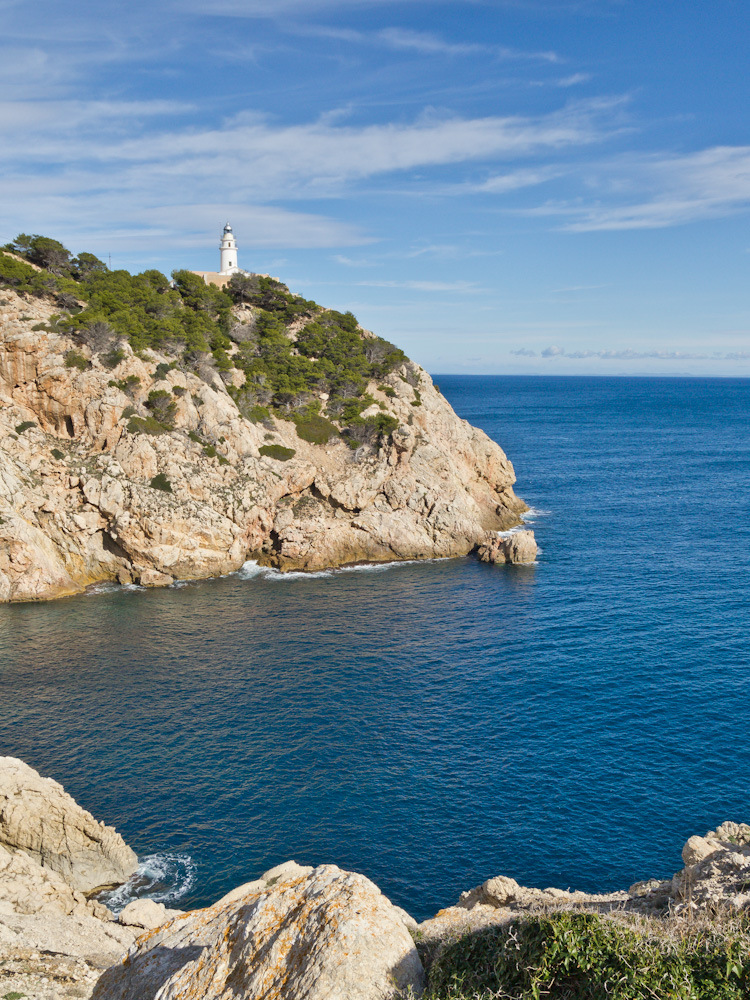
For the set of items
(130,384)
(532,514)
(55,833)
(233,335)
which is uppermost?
(233,335)

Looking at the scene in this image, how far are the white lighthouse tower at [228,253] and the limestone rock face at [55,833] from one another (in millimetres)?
92869

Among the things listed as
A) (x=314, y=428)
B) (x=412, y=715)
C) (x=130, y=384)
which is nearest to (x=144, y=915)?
(x=412, y=715)

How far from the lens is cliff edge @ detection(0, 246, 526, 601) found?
62.3m

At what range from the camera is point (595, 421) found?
605 ft

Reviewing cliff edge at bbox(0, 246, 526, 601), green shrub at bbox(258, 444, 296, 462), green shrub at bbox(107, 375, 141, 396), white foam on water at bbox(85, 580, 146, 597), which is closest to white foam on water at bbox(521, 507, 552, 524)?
cliff edge at bbox(0, 246, 526, 601)

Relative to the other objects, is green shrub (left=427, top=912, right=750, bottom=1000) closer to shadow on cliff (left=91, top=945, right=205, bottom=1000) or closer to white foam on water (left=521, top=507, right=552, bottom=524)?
shadow on cliff (left=91, top=945, right=205, bottom=1000)

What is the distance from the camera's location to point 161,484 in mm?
65375

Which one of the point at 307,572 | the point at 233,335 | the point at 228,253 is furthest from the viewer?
the point at 228,253

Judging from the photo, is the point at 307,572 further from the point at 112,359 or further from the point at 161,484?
the point at 112,359

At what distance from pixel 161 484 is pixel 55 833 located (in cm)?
4100

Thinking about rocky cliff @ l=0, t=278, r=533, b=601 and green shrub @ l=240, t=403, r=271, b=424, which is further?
green shrub @ l=240, t=403, r=271, b=424

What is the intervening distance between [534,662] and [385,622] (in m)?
12.4

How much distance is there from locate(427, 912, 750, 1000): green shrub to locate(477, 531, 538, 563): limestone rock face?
189 feet

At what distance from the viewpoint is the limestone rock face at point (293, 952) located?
10.0 m
